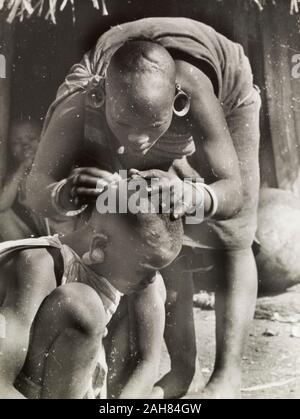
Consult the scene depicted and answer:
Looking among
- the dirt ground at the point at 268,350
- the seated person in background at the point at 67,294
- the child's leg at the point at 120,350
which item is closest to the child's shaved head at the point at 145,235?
the seated person in background at the point at 67,294

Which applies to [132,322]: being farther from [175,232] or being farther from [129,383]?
[175,232]

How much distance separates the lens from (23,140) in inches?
107

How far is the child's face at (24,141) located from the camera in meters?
2.71

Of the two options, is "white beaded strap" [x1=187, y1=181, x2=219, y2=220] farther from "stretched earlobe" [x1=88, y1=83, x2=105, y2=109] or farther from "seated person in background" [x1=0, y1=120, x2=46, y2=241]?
"seated person in background" [x1=0, y1=120, x2=46, y2=241]

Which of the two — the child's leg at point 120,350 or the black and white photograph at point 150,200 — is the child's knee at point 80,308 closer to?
the black and white photograph at point 150,200

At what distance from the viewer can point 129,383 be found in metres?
2.68

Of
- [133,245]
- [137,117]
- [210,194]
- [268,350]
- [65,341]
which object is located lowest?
[268,350]

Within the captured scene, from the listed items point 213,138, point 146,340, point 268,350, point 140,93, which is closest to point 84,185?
point 140,93

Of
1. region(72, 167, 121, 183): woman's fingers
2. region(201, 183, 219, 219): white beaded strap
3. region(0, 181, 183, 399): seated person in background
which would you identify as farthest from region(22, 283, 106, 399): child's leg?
region(201, 183, 219, 219): white beaded strap

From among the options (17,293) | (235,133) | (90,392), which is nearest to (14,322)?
(17,293)

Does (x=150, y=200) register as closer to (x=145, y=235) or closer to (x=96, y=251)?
(x=145, y=235)

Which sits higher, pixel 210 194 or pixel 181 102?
pixel 181 102

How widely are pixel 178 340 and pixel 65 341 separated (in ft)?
1.55

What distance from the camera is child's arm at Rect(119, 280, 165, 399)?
105 inches
